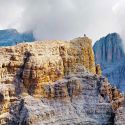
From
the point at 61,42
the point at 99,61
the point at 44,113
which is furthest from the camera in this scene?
the point at 99,61

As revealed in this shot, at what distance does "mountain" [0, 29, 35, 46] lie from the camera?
317ft

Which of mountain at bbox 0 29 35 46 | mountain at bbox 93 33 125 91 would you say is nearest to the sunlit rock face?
mountain at bbox 0 29 35 46

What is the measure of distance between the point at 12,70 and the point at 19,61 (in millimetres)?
730

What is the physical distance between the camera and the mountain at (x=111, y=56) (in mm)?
103062

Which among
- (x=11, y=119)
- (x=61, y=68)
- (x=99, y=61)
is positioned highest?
(x=99, y=61)

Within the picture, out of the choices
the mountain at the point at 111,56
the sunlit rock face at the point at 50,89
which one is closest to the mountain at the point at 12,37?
the mountain at the point at 111,56

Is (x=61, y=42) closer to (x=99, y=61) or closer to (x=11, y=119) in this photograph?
(x=11, y=119)

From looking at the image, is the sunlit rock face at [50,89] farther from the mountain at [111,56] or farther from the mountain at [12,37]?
the mountain at [111,56]

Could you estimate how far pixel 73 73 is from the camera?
1900 inches

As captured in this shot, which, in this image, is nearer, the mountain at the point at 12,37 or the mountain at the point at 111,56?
the mountain at the point at 12,37

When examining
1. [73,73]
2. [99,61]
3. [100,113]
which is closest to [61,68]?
[73,73]

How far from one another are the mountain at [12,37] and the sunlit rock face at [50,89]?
4670 centimetres

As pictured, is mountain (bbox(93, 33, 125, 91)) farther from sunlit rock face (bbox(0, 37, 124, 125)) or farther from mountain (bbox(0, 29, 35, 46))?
sunlit rock face (bbox(0, 37, 124, 125))

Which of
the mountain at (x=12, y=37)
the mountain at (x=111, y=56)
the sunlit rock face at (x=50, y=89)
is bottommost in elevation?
the sunlit rock face at (x=50, y=89)
